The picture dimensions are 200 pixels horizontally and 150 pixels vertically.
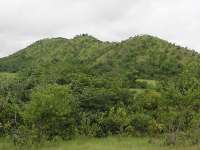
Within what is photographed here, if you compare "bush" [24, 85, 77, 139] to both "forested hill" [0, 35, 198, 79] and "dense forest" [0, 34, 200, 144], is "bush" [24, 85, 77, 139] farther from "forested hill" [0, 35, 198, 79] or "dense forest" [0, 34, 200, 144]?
"forested hill" [0, 35, 198, 79]

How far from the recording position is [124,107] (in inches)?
1732

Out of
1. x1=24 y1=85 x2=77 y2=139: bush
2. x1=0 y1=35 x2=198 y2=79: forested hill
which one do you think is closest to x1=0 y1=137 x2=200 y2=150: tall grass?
x1=24 y1=85 x2=77 y2=139: bush

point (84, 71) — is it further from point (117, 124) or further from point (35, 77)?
point (117, 124)

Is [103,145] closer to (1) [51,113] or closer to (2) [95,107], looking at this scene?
(1) [51,113]

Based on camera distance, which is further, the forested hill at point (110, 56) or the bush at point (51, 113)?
the forested hill at point (110, 56)

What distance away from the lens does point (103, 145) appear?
112ft

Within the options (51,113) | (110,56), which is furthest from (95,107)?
(110,56)

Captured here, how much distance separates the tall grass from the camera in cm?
3185

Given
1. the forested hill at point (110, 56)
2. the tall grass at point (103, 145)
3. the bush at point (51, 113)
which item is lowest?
the tall grass at point (103, 145)

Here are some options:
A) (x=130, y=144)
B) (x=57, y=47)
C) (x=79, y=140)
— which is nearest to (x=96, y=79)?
(x=79, y=140)

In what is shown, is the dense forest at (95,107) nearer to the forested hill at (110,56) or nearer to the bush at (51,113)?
the bush at (51,113)

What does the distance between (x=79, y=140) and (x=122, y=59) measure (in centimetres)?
3748

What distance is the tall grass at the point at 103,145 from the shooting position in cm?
3185

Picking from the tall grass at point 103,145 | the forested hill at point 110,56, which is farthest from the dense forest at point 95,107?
the forested hill at point 110,56
